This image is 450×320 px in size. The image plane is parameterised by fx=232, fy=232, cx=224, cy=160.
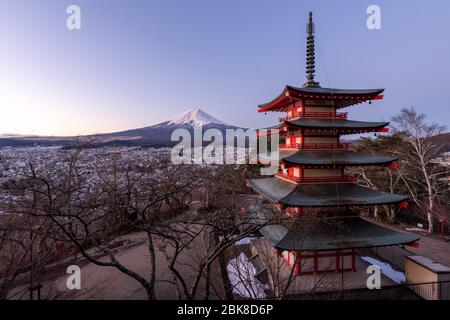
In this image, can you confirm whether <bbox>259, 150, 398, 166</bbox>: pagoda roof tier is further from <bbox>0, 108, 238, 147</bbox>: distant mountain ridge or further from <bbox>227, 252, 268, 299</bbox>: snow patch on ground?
<bbox>0, 108, 238, 147</bbox>: distant mountain ridge

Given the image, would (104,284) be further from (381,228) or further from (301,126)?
(381,228)

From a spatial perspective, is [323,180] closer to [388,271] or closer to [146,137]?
[388,271]

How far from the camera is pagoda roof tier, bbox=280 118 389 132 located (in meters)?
10.0

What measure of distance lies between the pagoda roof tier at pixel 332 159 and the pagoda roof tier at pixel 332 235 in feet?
7.81

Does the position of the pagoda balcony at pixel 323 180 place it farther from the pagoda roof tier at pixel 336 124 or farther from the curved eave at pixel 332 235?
the pagoda roof tier at pixel 336 124

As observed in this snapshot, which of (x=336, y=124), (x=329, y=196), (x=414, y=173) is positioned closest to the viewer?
(x=329, y=196)

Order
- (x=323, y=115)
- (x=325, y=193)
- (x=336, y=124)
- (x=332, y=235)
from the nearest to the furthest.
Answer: (x=332, y=235)
(x=325, y=193)
(x=336, y=124)
(x=323, y=115)

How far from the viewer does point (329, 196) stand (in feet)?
32.9

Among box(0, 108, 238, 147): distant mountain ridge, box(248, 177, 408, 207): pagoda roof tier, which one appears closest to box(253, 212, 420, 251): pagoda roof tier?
box(248, 177, 408, 207): pagoda roof tier

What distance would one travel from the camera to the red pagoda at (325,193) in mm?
9523

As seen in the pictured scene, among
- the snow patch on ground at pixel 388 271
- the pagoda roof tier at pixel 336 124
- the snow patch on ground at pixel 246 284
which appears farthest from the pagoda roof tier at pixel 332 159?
the snow patch on ground at pixel 388 271

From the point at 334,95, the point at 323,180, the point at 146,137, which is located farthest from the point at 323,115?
the point at 146,137

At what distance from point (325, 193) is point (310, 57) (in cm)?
697
